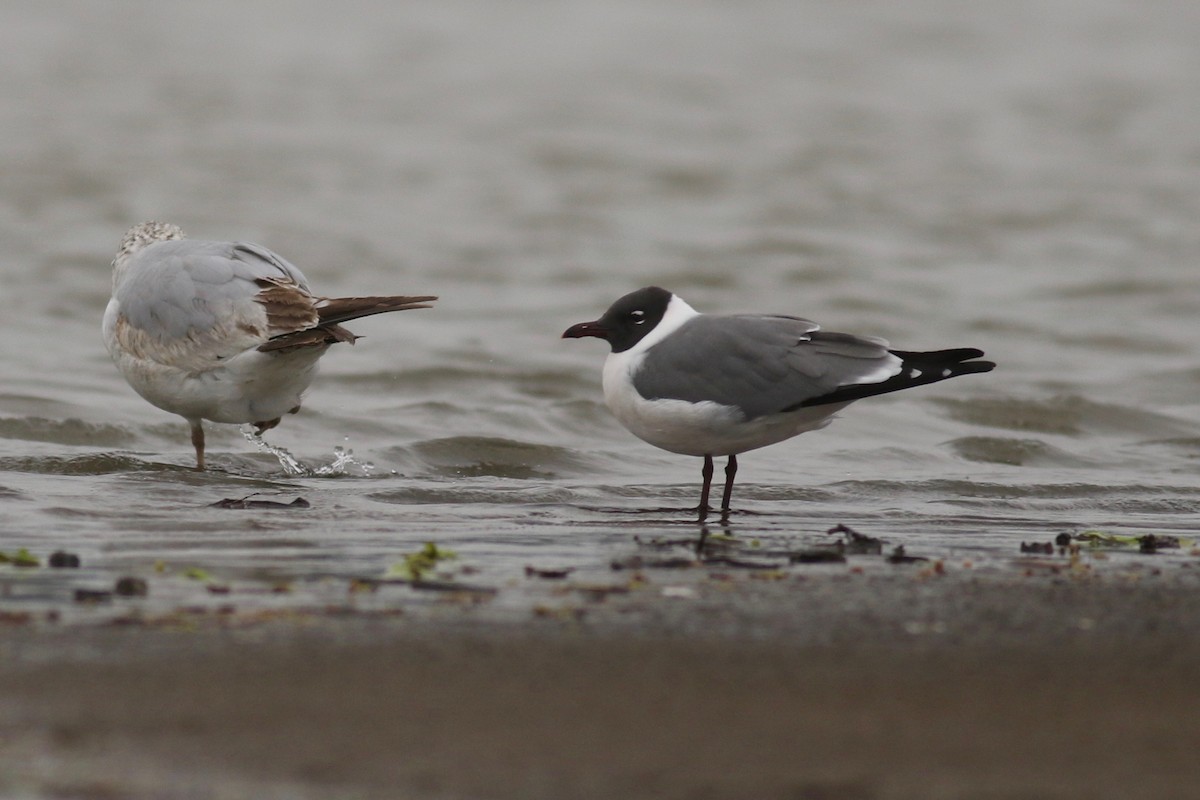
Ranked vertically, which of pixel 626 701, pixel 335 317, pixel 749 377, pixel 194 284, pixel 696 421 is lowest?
pixel 626 701

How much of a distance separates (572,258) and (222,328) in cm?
861

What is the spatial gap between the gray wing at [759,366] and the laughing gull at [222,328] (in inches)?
48.6

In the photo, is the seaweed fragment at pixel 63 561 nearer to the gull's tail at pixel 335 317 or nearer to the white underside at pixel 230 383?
the gull's tail at pixel 335 317

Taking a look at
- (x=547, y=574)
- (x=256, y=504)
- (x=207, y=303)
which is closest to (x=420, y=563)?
(x=547, y=574)

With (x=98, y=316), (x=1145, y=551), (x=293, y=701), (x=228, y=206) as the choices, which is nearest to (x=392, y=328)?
(x=98, y=316)

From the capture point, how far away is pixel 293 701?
3713 millimetres

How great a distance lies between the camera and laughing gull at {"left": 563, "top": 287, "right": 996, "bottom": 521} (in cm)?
661

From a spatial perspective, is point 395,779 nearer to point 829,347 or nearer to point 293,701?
point 293,701

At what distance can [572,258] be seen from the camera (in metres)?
15.9

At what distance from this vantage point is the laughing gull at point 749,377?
6.61 meters

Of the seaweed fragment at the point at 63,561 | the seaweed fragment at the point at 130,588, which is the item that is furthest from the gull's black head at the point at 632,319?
the seaweed fragment at the point at 130,588

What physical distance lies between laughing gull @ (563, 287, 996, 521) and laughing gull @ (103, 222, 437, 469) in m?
1.18

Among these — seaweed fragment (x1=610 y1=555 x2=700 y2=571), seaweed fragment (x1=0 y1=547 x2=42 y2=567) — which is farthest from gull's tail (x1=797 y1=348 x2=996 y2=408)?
seaweed fragment (x1=0 y1=547 x2=42 y2=567)

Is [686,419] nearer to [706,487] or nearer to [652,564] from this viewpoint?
[706,487]
